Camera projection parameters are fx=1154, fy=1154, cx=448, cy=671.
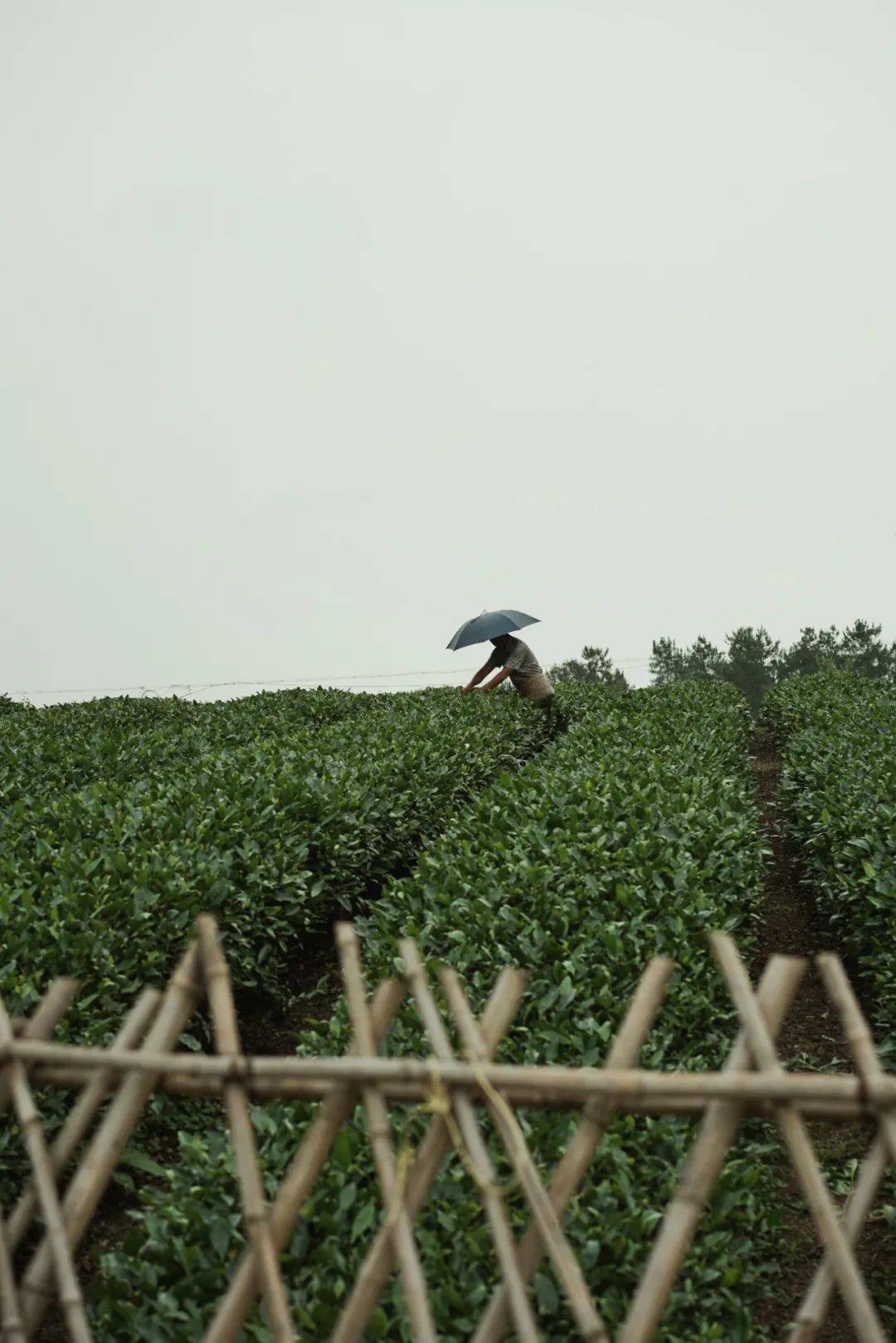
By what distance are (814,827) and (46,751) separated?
7517 millimetres

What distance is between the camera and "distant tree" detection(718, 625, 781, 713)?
56094mm

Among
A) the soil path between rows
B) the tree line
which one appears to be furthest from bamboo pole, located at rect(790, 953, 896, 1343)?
the tree line

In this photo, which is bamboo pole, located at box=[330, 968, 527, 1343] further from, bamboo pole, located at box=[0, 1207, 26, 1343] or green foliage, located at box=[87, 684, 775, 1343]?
bamboo pole, located at box=[0, 1207, 26, 1343]

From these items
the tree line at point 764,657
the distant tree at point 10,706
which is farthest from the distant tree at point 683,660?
the distant tree at point 10,706

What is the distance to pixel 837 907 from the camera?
25.7 ft

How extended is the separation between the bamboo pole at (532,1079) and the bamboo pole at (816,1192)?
43mm

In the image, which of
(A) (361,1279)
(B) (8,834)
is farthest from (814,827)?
(A) (361,1279)

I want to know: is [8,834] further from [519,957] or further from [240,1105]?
[240,1105]

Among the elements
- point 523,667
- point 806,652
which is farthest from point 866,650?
point 523,667

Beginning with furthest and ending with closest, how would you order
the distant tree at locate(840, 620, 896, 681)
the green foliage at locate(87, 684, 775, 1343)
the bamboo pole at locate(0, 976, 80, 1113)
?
the distant tree at locate(840, 620, 896, 681)
the green foliage at locate(87, 684, 775, 1343)
the bamboo pole at locate(0, 976, 80, 1113)

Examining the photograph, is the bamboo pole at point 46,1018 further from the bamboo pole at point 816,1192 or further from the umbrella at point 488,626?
the umbrella at point 488,626

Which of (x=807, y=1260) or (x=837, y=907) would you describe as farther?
(x=837, y=907)

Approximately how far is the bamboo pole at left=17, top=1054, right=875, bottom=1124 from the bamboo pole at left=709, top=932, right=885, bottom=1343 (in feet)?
0.17

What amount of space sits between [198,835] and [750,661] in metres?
51.9
